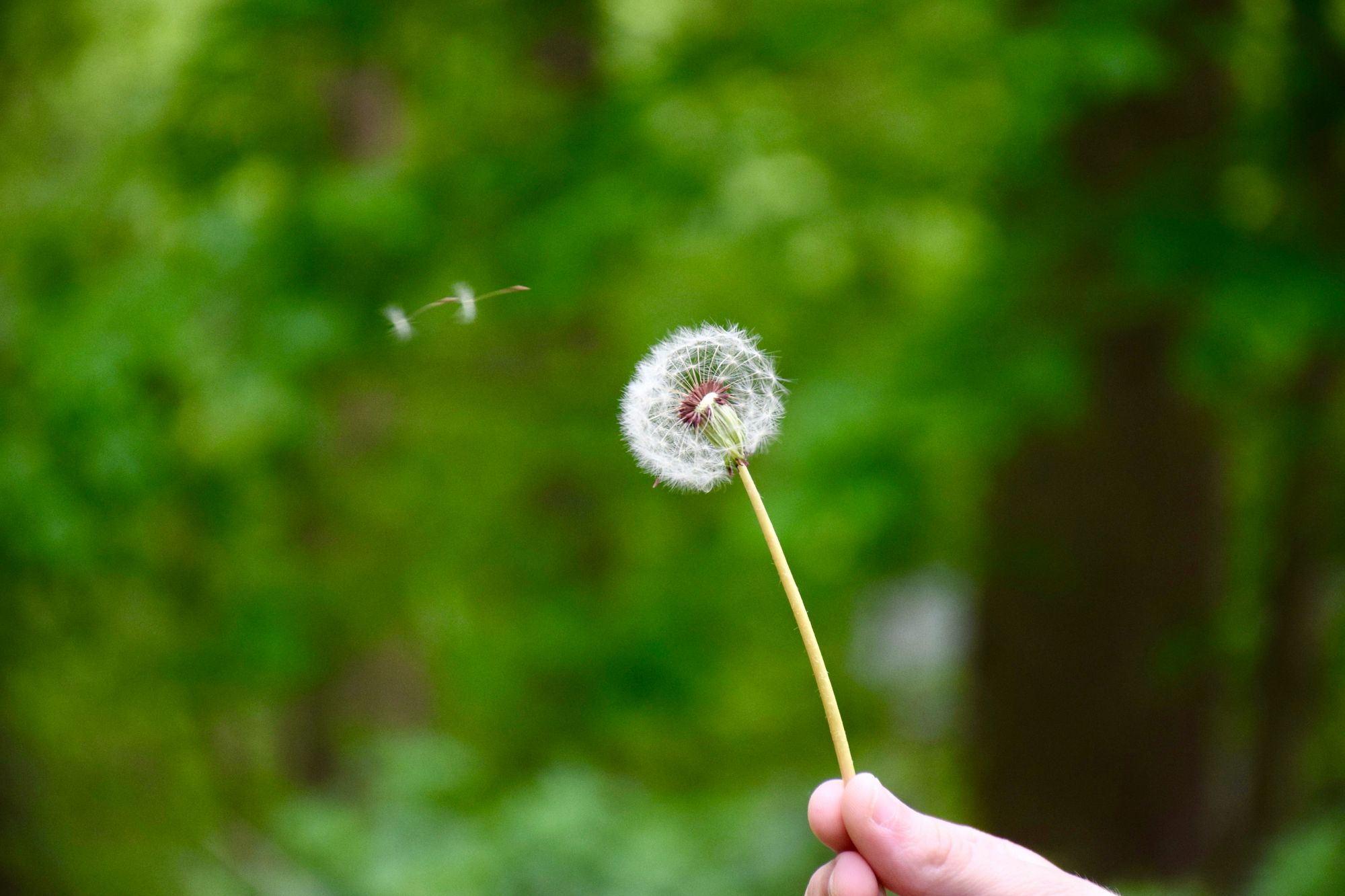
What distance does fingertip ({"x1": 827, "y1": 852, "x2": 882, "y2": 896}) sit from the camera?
1428 mm

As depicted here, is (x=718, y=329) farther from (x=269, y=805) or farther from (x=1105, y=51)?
(x=269, y=805)

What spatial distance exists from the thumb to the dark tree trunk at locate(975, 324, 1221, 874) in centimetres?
407

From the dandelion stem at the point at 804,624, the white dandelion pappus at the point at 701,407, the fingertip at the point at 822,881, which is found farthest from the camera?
the fingertip at the point at 822,881

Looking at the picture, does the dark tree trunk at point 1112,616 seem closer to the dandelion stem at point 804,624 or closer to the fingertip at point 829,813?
the fingertip at point 829,813

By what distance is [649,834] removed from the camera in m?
4.80

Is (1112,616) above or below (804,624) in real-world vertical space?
above

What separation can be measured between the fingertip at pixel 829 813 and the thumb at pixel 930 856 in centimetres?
2

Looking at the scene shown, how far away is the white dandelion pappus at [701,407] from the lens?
1.37 meters

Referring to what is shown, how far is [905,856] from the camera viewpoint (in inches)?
56.4

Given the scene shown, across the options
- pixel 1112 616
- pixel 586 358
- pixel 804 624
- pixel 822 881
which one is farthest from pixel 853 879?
pixel 586 358

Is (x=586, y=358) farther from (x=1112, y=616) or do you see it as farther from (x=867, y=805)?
(x=867, y=805)

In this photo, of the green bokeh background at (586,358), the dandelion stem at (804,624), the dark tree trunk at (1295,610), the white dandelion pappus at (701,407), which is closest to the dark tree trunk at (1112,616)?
the green bokeh background at (586,358)

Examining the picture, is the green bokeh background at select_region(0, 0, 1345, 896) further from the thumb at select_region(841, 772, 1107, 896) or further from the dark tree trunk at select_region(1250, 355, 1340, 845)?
the thumb at select_region(841, 772, 1107, 896)

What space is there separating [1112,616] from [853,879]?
448 centimetres
